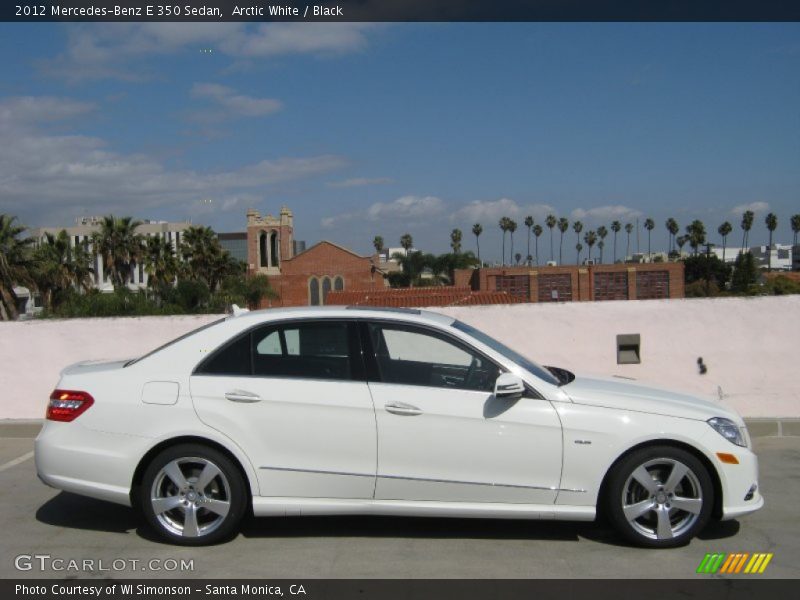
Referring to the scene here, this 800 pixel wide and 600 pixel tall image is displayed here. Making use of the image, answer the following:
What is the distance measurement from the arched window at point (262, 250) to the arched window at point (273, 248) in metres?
0.67

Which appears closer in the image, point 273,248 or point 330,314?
point 330,314

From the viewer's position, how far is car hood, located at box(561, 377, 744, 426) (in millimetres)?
4965

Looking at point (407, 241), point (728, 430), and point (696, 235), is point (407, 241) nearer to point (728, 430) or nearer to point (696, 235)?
point (696, 235)

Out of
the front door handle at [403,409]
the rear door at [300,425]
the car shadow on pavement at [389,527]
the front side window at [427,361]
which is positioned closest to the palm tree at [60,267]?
the car shadow on pavement at [389,527]

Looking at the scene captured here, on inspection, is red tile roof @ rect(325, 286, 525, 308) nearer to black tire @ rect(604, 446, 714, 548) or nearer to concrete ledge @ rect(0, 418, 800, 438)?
concrete ledge @ rect(0, 418, 800, 438)

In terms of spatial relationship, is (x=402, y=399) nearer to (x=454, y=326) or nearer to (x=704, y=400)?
(x=454, y=326)

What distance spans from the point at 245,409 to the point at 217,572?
0.98 metres

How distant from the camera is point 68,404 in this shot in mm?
5117

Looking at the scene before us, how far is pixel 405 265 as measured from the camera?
109 meters

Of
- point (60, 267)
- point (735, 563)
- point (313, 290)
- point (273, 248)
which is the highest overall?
point (273, 248)

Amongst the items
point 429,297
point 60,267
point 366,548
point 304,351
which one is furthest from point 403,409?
point 60,267

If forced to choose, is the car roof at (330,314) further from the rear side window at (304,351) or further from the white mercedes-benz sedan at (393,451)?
the white mercedes-benz sedan at (393,451)
